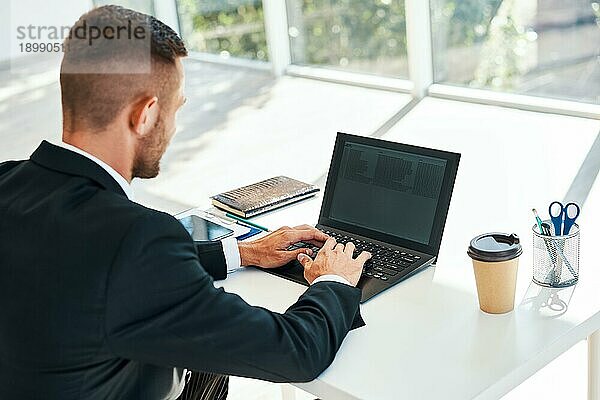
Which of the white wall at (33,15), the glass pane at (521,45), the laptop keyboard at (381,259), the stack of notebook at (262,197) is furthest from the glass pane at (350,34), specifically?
the laptop keyboard at (381,259)

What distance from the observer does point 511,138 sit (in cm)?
434

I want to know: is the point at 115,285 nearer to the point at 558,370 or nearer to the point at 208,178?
the point at 558,370

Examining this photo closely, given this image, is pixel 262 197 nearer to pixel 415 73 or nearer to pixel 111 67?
pixel 111 67

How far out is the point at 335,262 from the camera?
1.89 metres

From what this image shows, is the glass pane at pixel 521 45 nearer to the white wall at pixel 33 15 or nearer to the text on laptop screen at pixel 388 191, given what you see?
the text on laptop screen at pixel 388 191

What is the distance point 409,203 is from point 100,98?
2.39 ft

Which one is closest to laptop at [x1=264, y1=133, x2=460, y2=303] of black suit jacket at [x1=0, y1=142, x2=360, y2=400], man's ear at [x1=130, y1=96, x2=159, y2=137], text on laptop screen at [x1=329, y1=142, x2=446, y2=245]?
text on laptop screen at [x1=329, y1=142, x2=446, y2=245]

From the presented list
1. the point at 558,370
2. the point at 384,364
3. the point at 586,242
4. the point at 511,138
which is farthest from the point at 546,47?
the point at 384,364

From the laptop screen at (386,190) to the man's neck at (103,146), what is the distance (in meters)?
0.66

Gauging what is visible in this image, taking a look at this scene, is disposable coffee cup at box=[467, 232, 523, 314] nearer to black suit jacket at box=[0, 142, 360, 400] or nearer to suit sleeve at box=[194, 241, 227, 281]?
black suit jacket at box=[0, 142, 360, 400]

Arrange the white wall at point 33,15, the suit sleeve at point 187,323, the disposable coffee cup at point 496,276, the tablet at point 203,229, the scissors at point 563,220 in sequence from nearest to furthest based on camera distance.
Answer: the suit sleeve at point 187,323 → the disposable coffee cup at point 496,276 → the scissors at point 563,220 → the tablet at point 203,229 → the white wall at point 33,15

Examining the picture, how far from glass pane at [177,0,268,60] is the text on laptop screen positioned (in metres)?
4.27

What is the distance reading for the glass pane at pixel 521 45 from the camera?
4578mm

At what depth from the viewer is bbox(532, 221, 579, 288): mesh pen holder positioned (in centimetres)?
182
